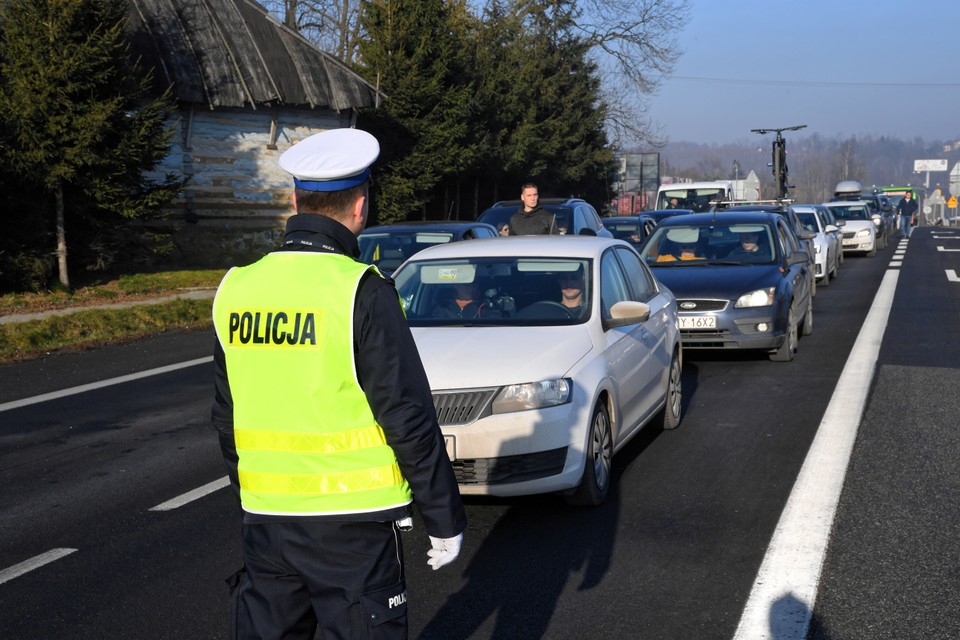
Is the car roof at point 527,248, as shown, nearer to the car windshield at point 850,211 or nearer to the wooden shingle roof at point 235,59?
the wooden shingle roof at point 235,59

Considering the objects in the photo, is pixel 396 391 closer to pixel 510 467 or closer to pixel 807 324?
pixel 510 467

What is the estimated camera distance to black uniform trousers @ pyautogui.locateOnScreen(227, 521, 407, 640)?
272cm

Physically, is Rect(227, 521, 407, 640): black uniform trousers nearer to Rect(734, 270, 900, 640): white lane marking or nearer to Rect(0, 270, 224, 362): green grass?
Rect(734, 270, 900, 640): white lane marking

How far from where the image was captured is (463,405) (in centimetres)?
596

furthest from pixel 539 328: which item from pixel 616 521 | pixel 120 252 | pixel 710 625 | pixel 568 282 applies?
pixel 120 252

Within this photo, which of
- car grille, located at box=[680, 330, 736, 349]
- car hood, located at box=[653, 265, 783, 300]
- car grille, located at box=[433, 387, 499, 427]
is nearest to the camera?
car grille, located at box=[433, 387, 499, 427]

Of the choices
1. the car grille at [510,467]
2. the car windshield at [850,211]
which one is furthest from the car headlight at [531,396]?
the car windshield at [850,211]

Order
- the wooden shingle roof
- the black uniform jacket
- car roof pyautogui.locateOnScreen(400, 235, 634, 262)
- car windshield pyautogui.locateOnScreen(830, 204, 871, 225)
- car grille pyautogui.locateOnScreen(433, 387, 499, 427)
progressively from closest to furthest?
the black uniform jacket → car grille pyautogui.locateOnScreen(433, 387, 499, 427) → car roof pyautogui.locateOnScreen(400, 235, 634, 262) → the wooden shingle roof → car windshield pyautogui.locateOnScreen(830, 204, 871, 225)

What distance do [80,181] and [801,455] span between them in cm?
1443

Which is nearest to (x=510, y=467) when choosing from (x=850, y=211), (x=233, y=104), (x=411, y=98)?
(x=233, y=104)

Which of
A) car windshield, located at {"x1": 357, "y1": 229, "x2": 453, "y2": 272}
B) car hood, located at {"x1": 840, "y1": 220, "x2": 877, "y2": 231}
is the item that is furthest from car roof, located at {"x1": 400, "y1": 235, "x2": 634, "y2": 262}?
car hood, located at {"x1": 840, "y1": 220, "x2": 877, "y2": 231}

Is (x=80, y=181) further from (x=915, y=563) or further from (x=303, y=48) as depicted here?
(x=915, y=563)

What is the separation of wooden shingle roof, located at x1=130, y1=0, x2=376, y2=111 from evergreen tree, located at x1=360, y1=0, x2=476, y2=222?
74.0 inches

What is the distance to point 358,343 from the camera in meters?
2.72
